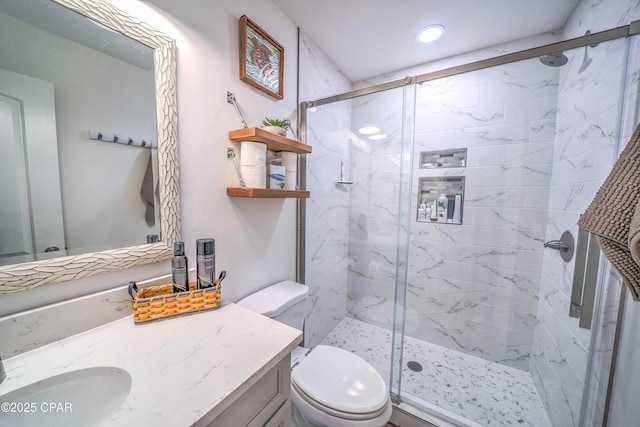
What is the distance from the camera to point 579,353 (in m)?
1.09

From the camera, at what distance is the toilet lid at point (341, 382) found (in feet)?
3.07

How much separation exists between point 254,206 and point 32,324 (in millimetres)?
820

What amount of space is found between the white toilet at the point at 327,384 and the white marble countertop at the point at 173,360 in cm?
38

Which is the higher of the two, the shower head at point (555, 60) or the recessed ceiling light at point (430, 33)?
the recessed ceiling light at point (430, 33)

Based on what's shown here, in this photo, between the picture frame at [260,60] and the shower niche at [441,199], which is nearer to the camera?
the picture frame at [260,60]

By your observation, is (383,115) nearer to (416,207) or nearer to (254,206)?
(416,207)

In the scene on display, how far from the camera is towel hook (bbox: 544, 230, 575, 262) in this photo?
121 cm

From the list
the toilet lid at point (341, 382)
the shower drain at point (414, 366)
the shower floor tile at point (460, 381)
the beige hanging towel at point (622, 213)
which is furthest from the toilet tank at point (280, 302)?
the beige hanging towel at point (622, 213)

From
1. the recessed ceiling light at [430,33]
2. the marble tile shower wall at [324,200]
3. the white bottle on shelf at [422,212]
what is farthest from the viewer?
the white bottle on shelf at [422,212]

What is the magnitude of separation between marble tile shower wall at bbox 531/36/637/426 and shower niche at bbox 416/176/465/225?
20.4 inches

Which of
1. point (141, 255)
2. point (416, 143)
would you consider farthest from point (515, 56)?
point (141, 255)

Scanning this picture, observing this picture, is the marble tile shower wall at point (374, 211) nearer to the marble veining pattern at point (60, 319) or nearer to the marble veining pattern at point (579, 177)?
the marble veining pattern at point (579, 177)

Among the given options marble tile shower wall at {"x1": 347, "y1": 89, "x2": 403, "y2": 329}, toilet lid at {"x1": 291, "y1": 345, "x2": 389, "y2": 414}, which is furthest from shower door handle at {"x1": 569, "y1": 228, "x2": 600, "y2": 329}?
marble tile shower wall at {"x1": 347, "y1": 89, "x2": 403, "y2": 329}

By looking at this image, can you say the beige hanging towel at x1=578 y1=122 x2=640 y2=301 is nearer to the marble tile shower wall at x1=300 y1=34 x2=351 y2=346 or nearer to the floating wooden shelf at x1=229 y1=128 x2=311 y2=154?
the floating wooden shelf at x1=229 y1=128 x2=311 y2=154
